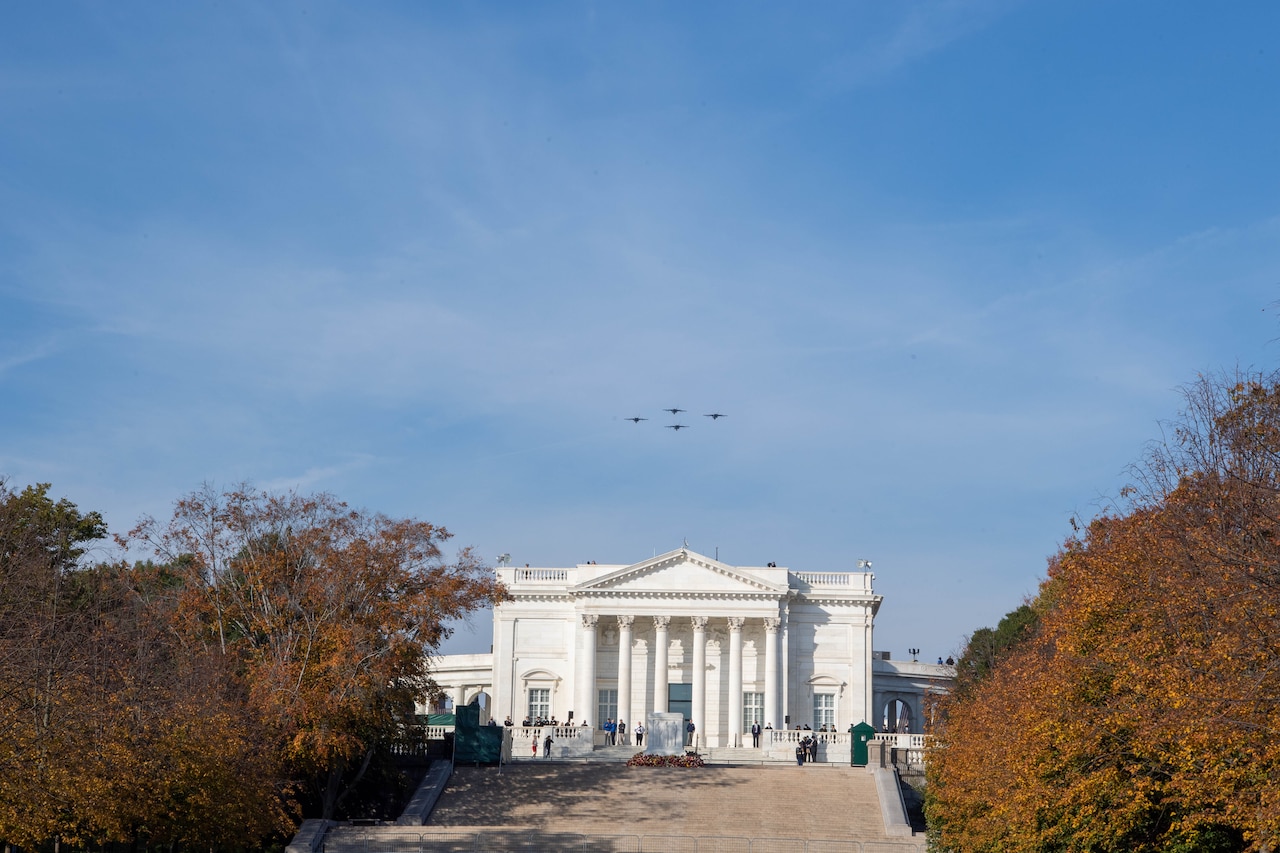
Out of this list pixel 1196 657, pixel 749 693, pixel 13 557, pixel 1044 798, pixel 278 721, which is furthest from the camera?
pixel 749 693

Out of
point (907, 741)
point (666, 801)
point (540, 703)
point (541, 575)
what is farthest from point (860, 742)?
point (541, 575)

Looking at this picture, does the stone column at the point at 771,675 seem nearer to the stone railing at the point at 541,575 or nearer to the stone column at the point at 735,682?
the stone column at the point at 735,682

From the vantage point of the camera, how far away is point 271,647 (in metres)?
45.0

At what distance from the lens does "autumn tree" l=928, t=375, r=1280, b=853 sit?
23.2m

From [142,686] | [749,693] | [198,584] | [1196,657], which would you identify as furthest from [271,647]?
[749,693]

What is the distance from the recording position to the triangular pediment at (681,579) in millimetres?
74312

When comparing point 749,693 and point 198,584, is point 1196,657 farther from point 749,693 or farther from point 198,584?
point 749,693

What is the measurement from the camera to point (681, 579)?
7475cm

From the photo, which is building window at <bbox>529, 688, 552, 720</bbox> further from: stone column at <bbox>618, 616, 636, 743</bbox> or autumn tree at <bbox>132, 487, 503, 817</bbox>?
autumn tree at <bbox>132, 487, 503, 817</bbox>

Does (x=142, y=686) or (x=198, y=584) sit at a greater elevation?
(x=198, y=584)

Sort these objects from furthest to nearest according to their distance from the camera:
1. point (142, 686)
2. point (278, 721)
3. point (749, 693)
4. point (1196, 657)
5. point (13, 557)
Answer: point (749, 693)
point (13, 557)
point (278, 721)
point (142, 686)
point (1196, 657)

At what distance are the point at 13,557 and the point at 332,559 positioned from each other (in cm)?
1131

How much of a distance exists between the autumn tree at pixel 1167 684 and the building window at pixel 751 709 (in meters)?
38.6

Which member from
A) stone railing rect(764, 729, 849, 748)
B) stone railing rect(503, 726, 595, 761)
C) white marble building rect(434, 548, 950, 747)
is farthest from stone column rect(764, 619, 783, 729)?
stone railing rect(503, 726, 595, 761)
